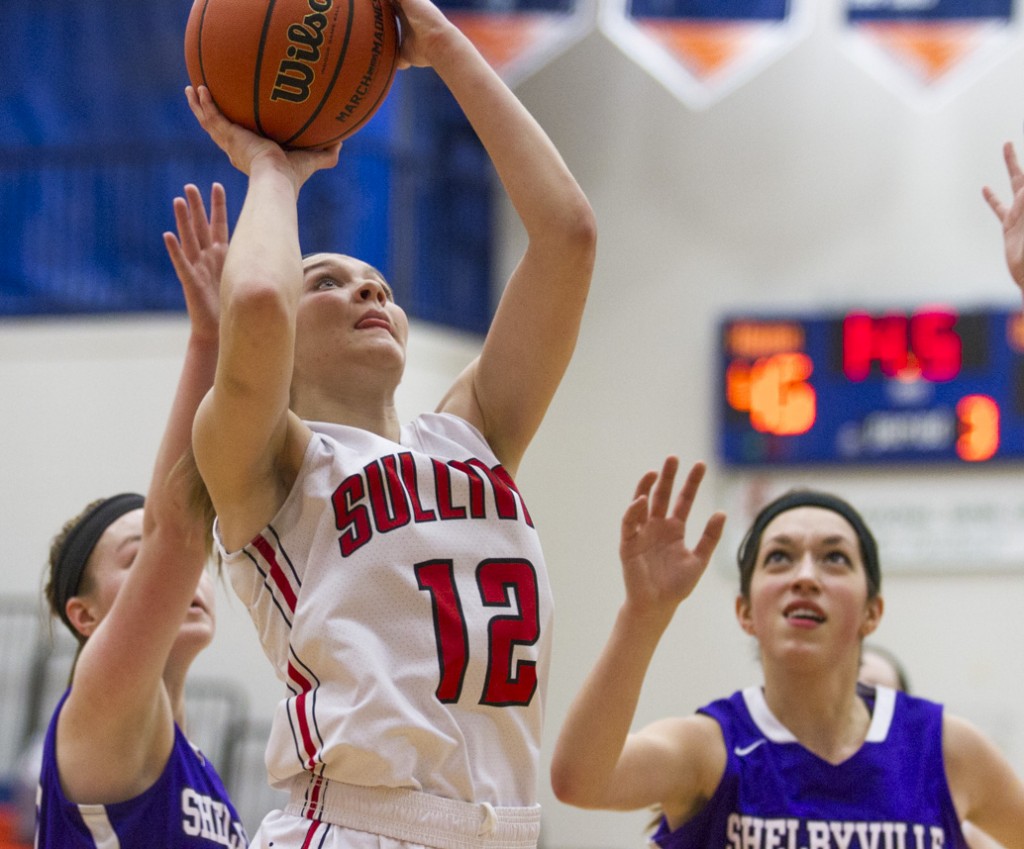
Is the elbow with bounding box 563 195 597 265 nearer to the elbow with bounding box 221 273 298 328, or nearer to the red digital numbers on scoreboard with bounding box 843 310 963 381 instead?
the elbow with bounding box 221 273 298 328

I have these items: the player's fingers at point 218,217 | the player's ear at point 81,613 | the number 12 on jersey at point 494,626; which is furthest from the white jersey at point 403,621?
the player's ear at point 81,613

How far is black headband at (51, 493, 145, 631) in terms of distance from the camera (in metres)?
2.79

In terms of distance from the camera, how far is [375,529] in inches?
75.8

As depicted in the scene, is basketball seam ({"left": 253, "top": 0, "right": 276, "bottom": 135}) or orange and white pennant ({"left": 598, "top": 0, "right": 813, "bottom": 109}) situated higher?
orange and white pennant ({"left": 598, "top": 0, "right": 813, "bottom": 109})

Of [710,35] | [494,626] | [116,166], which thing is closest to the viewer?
[494,626]

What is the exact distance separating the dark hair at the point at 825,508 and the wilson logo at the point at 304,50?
142 centimetres

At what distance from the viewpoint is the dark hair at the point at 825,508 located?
3025 mm

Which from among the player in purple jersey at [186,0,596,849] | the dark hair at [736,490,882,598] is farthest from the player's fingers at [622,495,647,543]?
the dark hair at [736,490,882,598]

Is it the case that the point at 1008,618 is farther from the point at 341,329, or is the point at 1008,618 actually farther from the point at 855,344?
the point at 341,329

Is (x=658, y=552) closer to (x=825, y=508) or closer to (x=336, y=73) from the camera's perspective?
(x=825, y=508)

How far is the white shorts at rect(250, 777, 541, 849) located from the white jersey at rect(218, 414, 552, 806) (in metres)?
0.02

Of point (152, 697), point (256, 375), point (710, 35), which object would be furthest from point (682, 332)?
point (256, 375)

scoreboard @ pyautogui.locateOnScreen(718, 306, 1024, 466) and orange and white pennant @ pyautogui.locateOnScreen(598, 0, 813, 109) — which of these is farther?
orange and white pennant @ pyautogui.locateOnScreen(598, 0, 813, 109)

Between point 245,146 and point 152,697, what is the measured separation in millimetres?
Answer: 983
